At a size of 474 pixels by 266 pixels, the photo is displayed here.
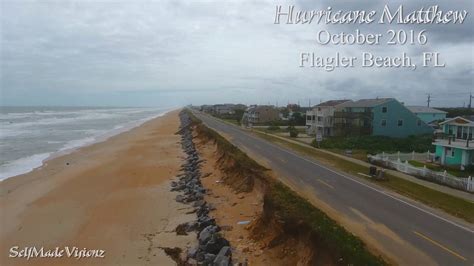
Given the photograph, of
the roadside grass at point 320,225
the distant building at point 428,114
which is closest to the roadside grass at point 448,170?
the roadside grass at point 320,225

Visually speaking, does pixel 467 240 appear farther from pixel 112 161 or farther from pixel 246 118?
pixel 246 118

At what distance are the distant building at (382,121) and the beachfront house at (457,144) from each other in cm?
1830

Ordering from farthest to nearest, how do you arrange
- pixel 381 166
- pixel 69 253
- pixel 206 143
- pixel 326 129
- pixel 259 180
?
1. pixel 326 129
2. pixel 206 143
3. pixel 381 166
4. pixel 259 180
5. pixel 69 253

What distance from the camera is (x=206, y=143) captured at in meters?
48.9

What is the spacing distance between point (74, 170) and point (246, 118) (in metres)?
71.1

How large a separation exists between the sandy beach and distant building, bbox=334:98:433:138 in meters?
29.3

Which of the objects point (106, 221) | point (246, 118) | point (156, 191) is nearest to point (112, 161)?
point (156, 191)

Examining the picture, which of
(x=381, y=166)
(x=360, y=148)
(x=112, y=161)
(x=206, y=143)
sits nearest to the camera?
(x=381, y=166)

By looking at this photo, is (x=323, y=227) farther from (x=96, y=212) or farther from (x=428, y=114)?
(x=428, y=114)

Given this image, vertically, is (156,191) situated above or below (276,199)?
below

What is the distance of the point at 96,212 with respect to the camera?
65.9 ft

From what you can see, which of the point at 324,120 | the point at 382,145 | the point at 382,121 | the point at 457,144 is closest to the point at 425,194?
the point at 457,144

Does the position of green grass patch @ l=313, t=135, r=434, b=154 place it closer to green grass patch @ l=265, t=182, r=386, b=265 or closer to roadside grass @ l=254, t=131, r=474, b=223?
roadside grass @ l=254, t=131, r=474, b=223

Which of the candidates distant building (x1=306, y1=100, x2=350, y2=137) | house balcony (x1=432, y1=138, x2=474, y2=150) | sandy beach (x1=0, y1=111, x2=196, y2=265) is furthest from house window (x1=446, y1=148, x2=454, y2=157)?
distant building (x1=306, y1=100, x2=350, y2=137)
